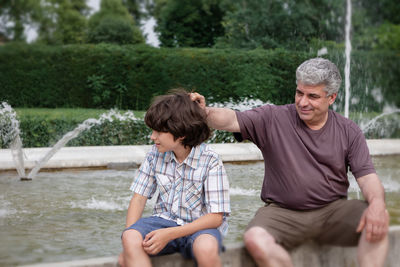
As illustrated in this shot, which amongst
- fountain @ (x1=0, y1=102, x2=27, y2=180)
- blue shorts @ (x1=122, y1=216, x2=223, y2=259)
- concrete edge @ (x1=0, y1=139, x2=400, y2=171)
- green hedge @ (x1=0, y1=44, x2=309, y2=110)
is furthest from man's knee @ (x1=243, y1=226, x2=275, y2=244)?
green hedge @ (x1=0, y1=44, x2=309, y2=110)

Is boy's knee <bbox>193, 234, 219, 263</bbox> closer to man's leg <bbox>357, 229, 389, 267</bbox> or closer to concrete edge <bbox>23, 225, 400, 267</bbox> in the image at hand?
concrete edge <bbox>23, 225, 400, 267</bbox>

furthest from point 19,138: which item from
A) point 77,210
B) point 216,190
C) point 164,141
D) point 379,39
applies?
point 379,39

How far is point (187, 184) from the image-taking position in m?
2.28

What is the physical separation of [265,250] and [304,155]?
529mm

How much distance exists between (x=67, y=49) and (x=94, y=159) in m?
7.32

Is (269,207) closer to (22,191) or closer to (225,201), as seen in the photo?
(225,201)

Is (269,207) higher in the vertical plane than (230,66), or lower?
lower

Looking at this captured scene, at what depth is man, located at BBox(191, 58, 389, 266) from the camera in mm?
2418

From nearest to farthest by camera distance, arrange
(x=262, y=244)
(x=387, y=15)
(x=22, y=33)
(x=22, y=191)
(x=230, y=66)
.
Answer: (x=262, y=244)
(x=22, y=191)
(x=230, y=66)
(x=387, y=15)
(x=22, y=33)

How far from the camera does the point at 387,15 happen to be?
16547 mm

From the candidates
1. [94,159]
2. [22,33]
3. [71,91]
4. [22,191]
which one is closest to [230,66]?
[71,91]

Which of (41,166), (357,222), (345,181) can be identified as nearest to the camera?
(357,222)

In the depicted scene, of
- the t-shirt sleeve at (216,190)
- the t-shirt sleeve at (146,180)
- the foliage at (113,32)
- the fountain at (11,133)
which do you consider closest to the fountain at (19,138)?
the fountain at (11,133)

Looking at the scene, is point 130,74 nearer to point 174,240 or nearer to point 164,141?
point 164,141
